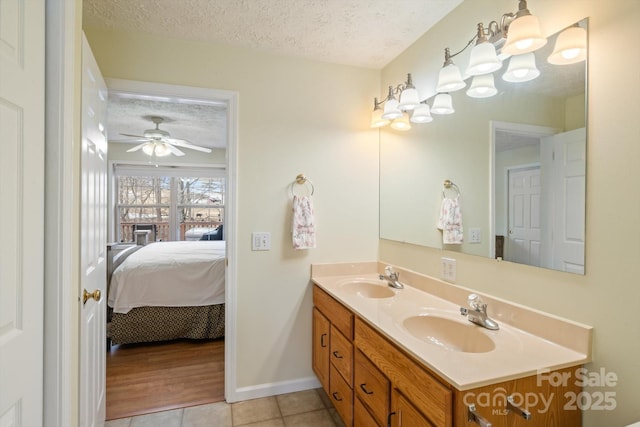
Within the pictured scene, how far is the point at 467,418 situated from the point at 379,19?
6.16 ft

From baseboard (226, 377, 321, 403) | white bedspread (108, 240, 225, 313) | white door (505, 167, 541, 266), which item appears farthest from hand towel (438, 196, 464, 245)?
white bedspread (108, 240, 225, 313)

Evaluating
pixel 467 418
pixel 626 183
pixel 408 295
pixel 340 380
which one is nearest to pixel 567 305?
pixel 626 183

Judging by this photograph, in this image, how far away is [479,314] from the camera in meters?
1.35

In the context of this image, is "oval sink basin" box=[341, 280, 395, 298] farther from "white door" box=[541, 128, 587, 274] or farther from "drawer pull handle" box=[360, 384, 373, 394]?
"white door" box=[541, 128, 587, 274]

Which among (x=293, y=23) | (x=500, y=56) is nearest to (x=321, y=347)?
(x=500, y=56)

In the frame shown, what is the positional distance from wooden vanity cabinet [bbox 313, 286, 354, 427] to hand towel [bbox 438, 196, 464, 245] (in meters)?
0.68

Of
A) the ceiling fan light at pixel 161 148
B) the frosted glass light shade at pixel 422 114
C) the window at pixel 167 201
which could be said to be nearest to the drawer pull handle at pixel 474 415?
the frosted glass light shade at pixel 422 114

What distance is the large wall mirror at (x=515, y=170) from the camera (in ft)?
3.78

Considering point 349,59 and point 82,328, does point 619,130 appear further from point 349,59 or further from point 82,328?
point 82,328

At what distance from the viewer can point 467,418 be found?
93cm

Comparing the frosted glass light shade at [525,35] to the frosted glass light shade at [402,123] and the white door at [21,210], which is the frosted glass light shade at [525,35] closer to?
the frosted glass light shade at [402,123]

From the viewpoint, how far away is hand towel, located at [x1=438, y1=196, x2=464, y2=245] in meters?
1.68

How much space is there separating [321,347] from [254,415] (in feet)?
1.86

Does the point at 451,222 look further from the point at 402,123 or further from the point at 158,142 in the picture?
the point at 158,142
